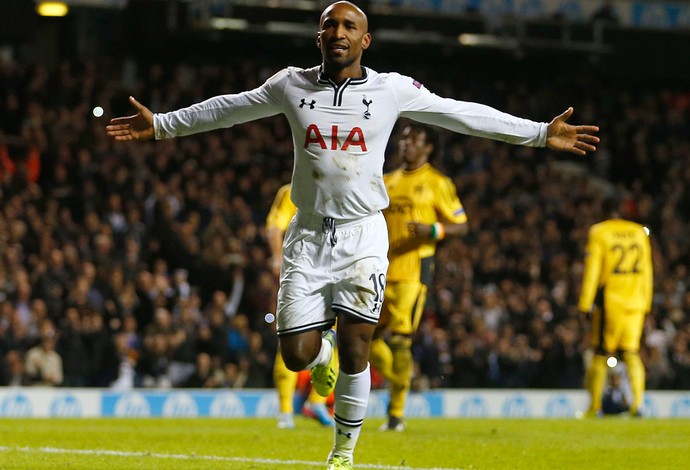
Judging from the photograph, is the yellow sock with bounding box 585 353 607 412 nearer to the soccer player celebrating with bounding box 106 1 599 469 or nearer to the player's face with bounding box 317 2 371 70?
the soccer player celebrating with bounding box 106 1 599 469

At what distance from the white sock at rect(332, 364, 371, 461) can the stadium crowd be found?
33.3 feet

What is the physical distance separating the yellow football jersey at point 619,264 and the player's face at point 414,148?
3.64 meters

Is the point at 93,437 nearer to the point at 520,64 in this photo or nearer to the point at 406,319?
the point at 406,319

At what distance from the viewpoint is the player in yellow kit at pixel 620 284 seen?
14.8 metres

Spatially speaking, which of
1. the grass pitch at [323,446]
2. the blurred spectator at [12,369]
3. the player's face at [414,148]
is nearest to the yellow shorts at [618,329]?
the grass pitch at [323,446]

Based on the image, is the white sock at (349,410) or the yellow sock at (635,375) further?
the yellow sock at (635,375)

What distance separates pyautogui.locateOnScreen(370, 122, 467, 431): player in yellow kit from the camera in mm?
11625

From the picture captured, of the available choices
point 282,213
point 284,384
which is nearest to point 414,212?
point 282,213

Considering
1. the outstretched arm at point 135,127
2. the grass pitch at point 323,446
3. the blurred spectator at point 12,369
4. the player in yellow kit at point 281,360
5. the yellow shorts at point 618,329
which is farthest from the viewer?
the blurred spectator at point 12,369

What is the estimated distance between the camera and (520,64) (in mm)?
31266

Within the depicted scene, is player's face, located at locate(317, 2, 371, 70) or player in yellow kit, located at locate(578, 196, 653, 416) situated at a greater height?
player's face, located at locate(317, 2, 371, 70)

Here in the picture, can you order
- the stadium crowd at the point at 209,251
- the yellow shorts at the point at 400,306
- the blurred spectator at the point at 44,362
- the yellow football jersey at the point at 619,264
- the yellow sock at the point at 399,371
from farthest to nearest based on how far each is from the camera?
the stadium crowd at the point at 209,251 → the blurred spectator at the point at 44,362 → the yellow football jersey at the point at 619,264 → the yellow shorts at the point at 400,306 → the yellow sock at the point at 399,371

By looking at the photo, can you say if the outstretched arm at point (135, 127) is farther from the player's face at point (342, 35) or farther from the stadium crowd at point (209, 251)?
the stadium crowd at point (209, 251)

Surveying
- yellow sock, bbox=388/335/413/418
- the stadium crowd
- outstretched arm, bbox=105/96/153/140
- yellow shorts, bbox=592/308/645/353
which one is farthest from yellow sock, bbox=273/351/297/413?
the stadium crowd
